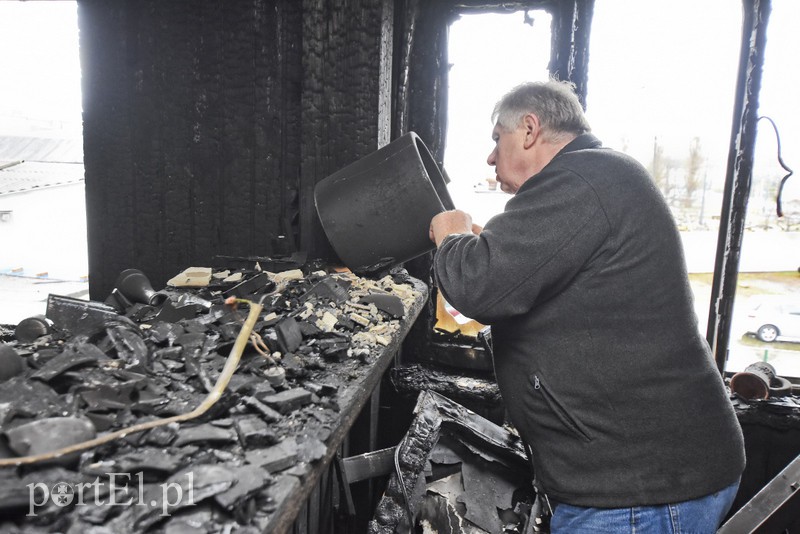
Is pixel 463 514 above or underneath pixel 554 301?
underneath

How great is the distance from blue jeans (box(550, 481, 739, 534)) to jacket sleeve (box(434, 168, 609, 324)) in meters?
0.61

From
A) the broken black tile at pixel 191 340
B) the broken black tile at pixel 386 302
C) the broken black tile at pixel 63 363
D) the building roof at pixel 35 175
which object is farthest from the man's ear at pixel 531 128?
the building roof at pixel 35 175

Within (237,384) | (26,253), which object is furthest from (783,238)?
(26,253)

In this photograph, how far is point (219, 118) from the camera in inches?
102

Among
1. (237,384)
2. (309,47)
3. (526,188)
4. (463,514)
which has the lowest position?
(463,514)

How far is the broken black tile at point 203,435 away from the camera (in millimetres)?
892

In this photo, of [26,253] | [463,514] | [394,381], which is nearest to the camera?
[463,514]

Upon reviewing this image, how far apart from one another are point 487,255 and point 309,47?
5.21ft

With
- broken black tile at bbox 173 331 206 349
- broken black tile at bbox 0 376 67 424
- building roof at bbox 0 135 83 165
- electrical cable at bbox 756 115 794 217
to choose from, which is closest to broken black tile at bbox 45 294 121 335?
broken black tile at bbox 173 331 206 349

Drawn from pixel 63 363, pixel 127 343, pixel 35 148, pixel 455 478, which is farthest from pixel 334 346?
pixel 35 148

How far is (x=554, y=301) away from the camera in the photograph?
138 centimetres

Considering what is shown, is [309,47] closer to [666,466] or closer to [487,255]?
[487,255]

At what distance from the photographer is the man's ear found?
1.57 metres

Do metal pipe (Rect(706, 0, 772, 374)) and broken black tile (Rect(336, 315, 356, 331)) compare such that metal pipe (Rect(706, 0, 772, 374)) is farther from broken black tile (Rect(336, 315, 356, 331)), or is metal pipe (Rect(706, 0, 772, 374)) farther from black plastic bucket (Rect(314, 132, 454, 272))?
broken black tile (Rect(336, 315, 356, 331))
